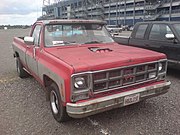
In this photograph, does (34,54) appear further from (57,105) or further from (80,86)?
(80,86)

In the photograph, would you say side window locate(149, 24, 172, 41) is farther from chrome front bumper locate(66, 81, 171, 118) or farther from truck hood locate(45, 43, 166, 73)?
chrome front bumper locate(66, 81, 171, 118)

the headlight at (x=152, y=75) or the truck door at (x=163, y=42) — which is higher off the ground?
the truck door at (x=163, y=42)

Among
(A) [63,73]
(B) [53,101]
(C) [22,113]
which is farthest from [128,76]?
(C) [22,113]

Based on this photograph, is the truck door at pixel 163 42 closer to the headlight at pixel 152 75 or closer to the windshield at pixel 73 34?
the windshield at pixel 73 34

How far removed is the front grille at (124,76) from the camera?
3.30 metres

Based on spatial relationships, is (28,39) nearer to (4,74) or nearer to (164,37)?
(4,74)

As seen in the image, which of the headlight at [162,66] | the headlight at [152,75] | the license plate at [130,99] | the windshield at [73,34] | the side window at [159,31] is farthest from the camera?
the side window at [159,31]

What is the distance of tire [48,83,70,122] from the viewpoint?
362cm

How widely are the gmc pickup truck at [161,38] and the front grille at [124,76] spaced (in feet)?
9.69

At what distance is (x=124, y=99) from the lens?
346cm

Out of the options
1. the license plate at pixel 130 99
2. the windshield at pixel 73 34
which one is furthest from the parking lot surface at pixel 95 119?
the windshield at pixel 73 34

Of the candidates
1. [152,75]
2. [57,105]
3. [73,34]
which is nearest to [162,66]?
[152,75]

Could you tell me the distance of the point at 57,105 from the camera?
12.6 feet

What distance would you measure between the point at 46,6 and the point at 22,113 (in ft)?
403
